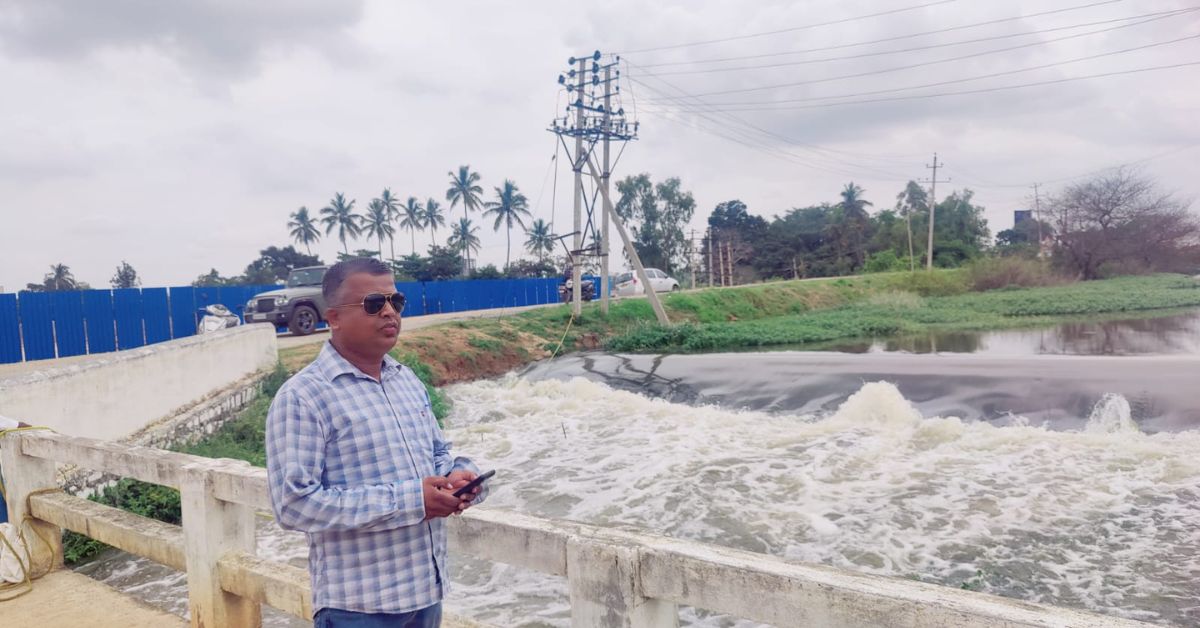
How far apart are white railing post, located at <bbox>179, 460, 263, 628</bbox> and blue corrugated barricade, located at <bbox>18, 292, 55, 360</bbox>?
15.5 meters

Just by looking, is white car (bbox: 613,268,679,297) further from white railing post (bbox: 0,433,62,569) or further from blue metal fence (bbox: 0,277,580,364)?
white railing post (bbox: 0,433,62,569)

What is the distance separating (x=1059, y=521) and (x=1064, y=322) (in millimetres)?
23518

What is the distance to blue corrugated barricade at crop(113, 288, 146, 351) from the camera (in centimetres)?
1767

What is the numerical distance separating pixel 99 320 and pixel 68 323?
0.70 meters

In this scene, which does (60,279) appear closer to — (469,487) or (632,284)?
(632,284)

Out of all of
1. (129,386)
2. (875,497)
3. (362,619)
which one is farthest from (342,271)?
(875,497)

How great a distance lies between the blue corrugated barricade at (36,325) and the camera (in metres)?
15.7

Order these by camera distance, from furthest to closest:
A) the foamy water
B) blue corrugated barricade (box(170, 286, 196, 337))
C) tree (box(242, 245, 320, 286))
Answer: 1. tree (box(242, 245, 320, 286))
2. blue corrugated barricade (box(170, 286, 196, 337))
3. the foamy water

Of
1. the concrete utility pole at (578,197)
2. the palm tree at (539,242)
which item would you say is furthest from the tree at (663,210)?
the concrete utility pole at (578,197)

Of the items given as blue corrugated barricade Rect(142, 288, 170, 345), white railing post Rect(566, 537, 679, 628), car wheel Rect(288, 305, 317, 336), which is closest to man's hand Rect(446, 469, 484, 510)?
white railing post Rect(566, 537, 679, 628)

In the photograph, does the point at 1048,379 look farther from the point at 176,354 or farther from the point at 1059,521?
the point at 176,354

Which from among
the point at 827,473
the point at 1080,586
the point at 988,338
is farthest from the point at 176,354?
the point at 988,338

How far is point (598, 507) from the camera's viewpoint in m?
9.18

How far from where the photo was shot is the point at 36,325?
16.0 metres
